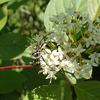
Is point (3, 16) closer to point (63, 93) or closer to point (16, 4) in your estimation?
point (16, 4)

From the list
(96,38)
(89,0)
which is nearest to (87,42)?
(96,38)

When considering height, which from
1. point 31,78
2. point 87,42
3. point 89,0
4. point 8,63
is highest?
point 89,0

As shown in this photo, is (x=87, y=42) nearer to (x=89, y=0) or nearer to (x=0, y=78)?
(x=89, y=0)

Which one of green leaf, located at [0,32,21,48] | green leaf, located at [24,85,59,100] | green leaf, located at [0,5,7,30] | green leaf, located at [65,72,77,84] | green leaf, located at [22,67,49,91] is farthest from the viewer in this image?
green leaf, located at [22,67,49,91]

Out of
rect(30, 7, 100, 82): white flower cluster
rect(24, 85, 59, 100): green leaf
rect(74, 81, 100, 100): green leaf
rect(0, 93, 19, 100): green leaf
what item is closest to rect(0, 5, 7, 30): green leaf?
rect(30, 7, 100, 82): white flower cluster

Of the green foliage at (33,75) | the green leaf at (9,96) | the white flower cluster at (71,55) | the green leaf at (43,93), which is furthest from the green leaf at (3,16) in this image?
the green leaf at (9,96)

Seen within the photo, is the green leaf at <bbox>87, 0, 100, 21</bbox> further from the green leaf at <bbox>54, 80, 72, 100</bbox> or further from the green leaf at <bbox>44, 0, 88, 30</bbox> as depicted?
the green leaf at <bbox>54, 80, 72, 100</bbox>

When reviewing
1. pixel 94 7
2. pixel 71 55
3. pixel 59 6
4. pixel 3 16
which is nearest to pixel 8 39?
pixel 3 16

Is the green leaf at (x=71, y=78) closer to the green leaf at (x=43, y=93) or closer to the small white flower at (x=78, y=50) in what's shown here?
the green leaf at (x=43, y=93)
